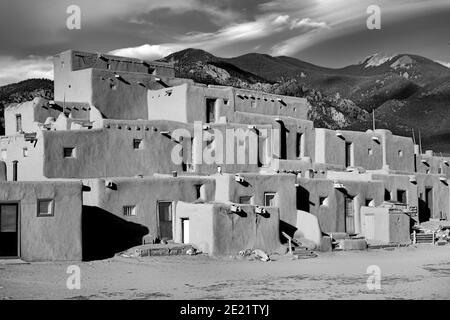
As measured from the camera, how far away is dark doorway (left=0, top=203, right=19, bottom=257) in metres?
25.5

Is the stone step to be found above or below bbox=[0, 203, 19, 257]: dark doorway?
below

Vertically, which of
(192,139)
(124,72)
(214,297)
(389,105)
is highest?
(389,105)

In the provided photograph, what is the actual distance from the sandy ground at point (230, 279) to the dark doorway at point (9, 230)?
954 millimetres

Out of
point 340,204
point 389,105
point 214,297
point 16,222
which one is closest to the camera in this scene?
point 214,297

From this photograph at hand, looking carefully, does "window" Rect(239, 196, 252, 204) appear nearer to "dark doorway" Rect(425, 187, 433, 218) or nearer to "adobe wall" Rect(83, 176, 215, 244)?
"adobe wall" Rect(83, 176, 215, 244)

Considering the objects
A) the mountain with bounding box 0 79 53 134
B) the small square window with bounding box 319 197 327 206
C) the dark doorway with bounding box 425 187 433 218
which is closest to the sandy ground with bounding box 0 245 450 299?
the small square window with bounding box 319 197 327 206

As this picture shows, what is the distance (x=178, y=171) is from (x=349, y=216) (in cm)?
949

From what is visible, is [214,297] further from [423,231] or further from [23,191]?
[423,231]

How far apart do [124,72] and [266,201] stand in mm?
13864

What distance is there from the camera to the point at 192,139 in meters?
37.9

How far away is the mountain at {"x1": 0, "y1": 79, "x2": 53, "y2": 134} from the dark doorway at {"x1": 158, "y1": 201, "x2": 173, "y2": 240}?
47.6 meters

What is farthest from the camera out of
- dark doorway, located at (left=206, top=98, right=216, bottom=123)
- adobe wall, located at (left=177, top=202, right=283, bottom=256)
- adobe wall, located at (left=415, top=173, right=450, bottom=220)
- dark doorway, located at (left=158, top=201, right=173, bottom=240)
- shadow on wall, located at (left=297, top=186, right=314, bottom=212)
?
adobe wall, located at (left=415, top=173, right=450, bottom=220)

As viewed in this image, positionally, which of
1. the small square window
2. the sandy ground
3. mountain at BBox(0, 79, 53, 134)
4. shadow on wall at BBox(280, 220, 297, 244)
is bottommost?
the sandy ground

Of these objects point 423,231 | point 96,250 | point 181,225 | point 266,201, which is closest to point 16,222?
point 96,250
